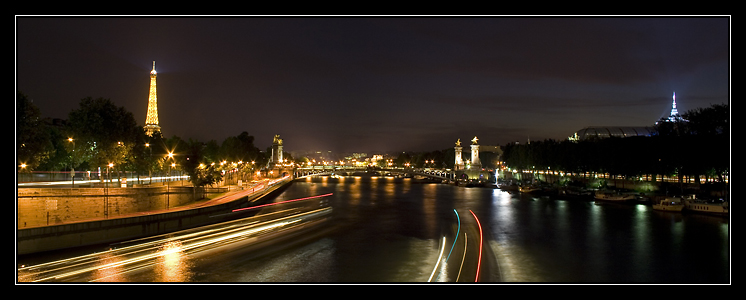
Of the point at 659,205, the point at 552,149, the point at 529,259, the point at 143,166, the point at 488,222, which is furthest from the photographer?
the point at 552,149

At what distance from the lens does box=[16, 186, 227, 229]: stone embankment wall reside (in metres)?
21.8

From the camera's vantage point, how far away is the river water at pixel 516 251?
17500 millimetres

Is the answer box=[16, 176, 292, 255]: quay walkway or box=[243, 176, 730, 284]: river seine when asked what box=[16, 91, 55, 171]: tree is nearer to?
box=[16, 176, 292, 255]: quay walkway

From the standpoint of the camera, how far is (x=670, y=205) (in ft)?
112

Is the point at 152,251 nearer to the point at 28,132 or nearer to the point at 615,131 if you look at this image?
the point at 28,132

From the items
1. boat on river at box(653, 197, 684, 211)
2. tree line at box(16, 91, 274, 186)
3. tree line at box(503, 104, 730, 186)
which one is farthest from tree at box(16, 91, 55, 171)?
tree line at box(503, 104, 730, 186)

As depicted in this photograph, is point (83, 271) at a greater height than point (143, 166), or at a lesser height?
lesser

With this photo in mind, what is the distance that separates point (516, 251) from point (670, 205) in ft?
58.7

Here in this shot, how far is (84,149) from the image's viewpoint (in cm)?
3306

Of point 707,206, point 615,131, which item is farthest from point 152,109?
point 615,131
